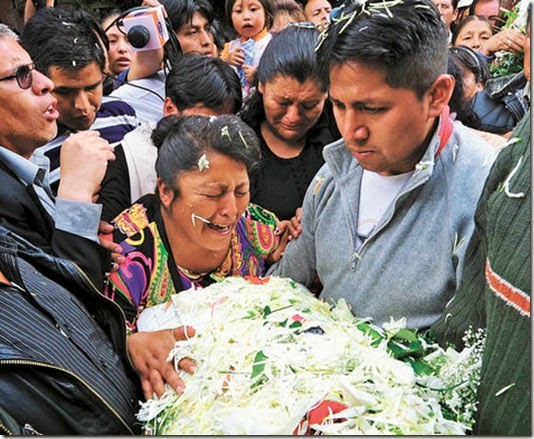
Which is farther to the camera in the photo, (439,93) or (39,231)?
(39,231)

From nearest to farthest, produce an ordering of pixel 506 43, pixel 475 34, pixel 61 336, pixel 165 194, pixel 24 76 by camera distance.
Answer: pixel 61 336, pixel 24 76, pixel 165 194, pixel 506 43, pixel 475 34

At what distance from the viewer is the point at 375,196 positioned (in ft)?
7.00

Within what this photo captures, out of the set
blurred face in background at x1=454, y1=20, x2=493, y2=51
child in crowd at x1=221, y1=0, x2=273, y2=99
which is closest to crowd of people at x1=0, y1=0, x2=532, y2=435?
child in crowd at x1=221, y1=0, x2=273, y2=99

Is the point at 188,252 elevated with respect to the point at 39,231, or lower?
lower

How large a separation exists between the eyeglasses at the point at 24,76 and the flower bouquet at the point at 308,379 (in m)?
1.16

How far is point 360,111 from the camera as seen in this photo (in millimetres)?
1941

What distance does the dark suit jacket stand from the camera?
6.73 ft

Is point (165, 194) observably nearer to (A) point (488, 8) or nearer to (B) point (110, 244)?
(B) point (110, 244)

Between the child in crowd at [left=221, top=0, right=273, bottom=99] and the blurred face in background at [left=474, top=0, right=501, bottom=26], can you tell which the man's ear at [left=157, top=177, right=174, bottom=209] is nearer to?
the child in crowd at [left=221, top=0, right=273, bottom=99]

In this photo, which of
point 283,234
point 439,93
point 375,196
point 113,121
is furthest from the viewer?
point 113,121

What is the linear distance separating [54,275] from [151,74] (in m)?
2.43

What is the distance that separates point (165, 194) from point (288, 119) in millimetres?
809

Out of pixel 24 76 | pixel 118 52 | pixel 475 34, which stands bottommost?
pixel 118 52

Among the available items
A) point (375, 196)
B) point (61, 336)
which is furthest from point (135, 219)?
point (375, 196)
